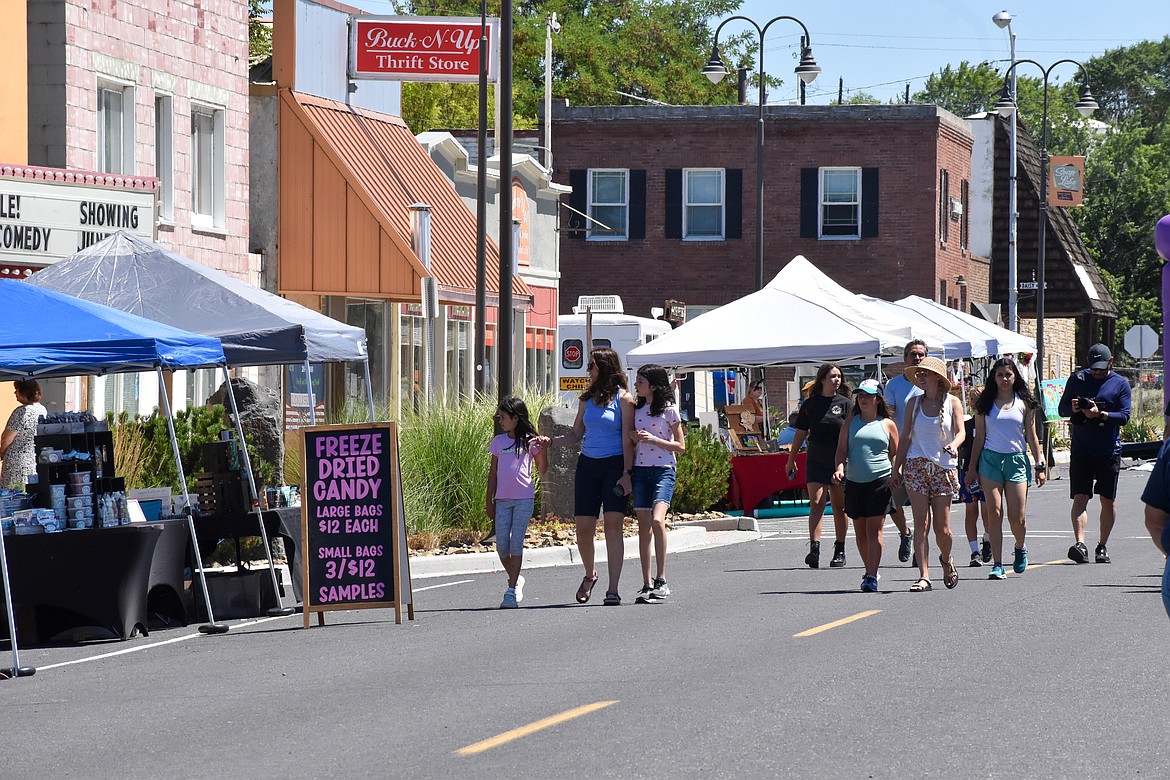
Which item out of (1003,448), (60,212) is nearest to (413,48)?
(60,212)

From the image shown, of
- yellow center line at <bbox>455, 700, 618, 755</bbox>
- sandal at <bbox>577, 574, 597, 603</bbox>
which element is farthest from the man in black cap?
yellow center line at <bbox>455, 700, 618, 755</bbox>

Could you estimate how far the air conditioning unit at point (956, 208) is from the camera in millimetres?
47125

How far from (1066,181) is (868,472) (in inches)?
1473

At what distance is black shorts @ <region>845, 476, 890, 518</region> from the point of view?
1507 cm

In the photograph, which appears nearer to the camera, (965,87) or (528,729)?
(528,729)

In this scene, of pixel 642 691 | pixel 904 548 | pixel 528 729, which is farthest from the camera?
pixel 904 548

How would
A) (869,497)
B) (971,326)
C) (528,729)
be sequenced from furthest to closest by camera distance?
(971,326)
(869,497)
(528,729)

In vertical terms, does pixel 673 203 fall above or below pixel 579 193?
below

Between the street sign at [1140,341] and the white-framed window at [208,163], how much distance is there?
3061cm

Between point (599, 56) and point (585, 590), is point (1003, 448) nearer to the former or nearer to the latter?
point (585, 590)

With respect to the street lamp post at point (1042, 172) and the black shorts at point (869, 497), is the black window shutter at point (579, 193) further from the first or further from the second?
the black shorts at point (869, 497)

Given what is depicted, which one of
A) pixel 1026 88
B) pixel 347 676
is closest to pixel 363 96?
pixel 347 676

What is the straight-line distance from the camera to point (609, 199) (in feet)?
150

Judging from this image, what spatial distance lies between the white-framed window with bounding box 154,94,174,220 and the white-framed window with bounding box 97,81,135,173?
2.46ft
